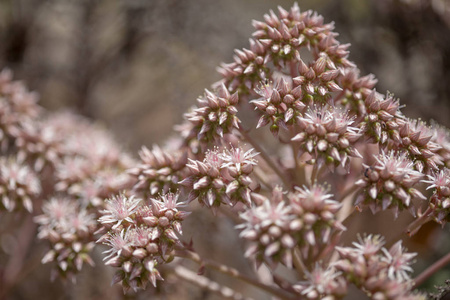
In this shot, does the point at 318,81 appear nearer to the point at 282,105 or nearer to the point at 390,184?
the point at 282,105

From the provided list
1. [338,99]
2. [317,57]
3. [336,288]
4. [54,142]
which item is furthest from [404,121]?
[54,142]

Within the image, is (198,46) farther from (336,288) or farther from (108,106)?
(336,288)

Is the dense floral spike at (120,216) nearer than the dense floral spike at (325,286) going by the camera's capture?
No

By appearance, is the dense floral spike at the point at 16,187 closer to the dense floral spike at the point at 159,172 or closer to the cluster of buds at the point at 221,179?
the dense floral spike at the point at 159,172

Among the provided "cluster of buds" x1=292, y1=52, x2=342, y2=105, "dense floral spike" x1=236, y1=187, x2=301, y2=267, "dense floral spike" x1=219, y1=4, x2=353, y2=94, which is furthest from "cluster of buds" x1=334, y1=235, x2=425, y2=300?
"dense floral spike" x1=219, y1=4, x2=353, y2=94

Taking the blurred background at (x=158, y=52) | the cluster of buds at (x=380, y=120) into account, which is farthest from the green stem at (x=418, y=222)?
the blurred background at (x=158, y=52)
